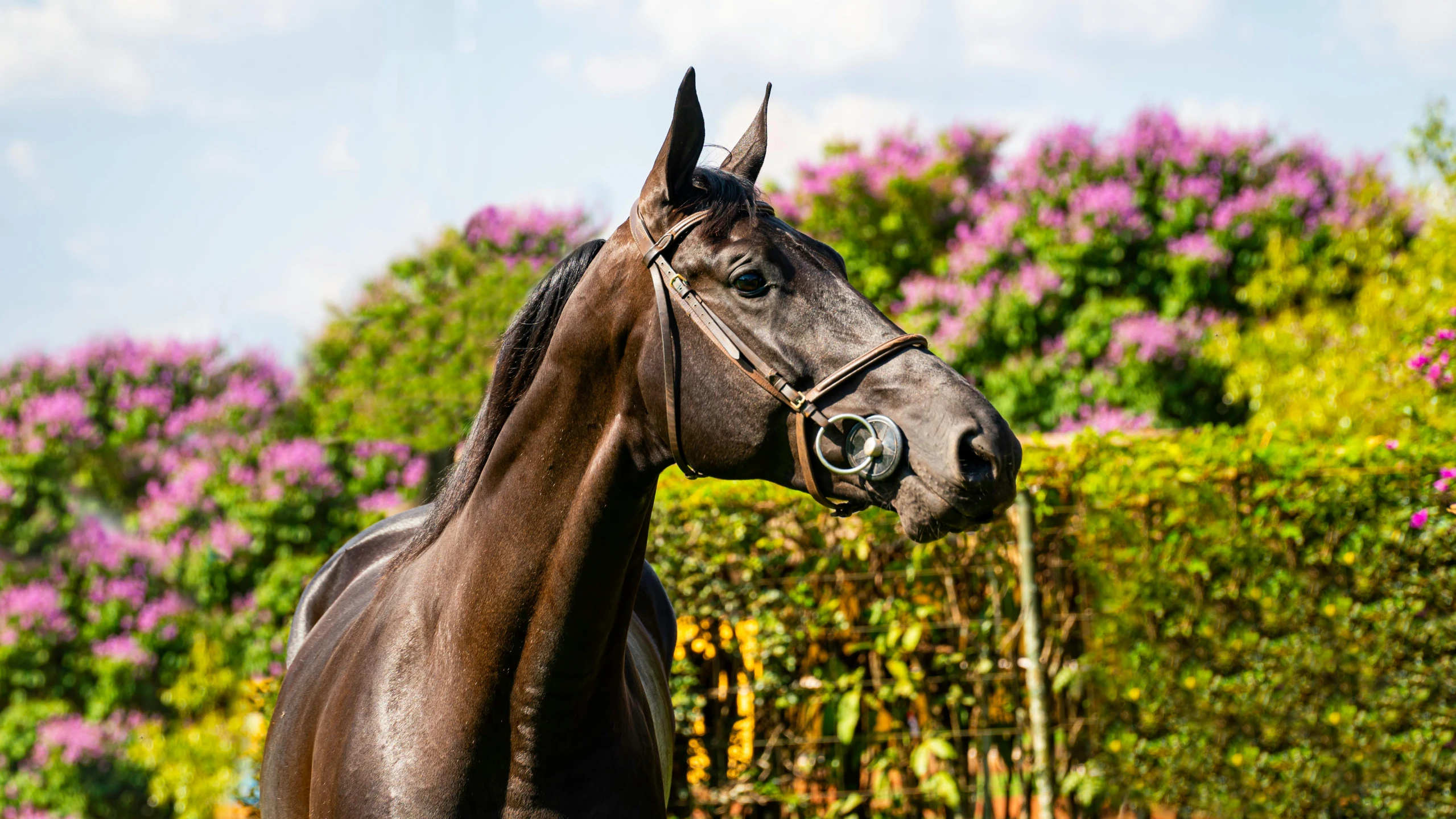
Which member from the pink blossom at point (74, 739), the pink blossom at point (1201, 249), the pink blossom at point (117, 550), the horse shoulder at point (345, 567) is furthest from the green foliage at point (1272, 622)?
the pink blossom at point (74, 739)

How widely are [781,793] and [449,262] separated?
6.19m

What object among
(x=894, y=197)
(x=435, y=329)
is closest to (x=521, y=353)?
(x=435, y=329)

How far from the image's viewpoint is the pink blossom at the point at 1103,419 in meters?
9.63

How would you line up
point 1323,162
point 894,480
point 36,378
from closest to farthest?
point 894,480
point 36,378
point 1323,162

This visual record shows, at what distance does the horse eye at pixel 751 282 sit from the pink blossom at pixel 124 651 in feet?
24.4

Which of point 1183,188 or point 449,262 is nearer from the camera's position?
point 449,262

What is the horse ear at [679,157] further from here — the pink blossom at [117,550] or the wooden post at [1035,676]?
the pink blossom at [117,550]

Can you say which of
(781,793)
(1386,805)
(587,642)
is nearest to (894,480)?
(587,642)

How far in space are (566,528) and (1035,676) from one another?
3770 mm

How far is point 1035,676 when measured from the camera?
5211 mm

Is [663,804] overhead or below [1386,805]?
overhead

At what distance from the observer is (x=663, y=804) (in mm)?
2373

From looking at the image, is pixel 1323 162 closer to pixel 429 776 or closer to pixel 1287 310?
pixel 1287 310

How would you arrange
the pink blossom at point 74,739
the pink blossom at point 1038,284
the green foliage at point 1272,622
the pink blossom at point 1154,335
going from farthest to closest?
the pink blossom at point 1038,284 < the pink blossom at point 1154,335 < the pink blossom at point 74,739 < the green foliage at point 1272,622
